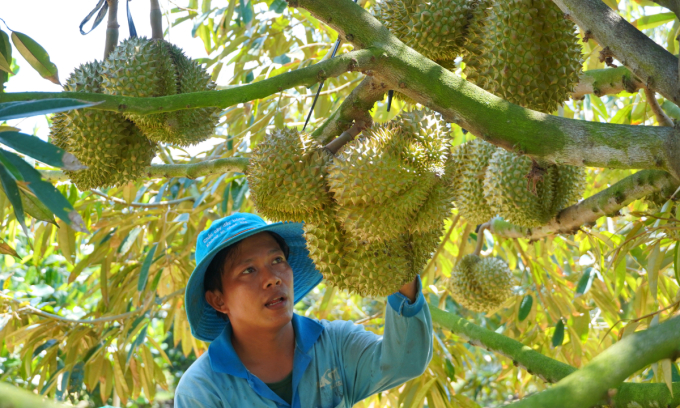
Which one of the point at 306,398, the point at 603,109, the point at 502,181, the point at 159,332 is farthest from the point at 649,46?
the point at 159,332

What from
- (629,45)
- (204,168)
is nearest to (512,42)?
(629,45)

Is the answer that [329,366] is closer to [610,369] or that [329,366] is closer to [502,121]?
[502,121]

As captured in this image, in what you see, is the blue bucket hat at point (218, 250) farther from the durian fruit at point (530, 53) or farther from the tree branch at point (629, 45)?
the tree branch at point (629, 45)

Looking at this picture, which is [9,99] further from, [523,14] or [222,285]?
[222,285]

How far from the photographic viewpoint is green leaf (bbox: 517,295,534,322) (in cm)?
277

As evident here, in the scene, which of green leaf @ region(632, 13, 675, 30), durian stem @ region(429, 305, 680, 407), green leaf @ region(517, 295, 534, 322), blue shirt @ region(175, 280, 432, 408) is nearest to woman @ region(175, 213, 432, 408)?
blue shirt @ region(175, 280, 432, 408)

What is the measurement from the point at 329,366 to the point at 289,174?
1079 millimetres

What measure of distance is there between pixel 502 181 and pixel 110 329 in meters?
2.28

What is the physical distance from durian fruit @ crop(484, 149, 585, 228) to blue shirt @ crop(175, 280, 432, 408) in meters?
0.40

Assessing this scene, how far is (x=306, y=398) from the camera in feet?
6.27

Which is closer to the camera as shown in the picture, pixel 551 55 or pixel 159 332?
pixel 551 55

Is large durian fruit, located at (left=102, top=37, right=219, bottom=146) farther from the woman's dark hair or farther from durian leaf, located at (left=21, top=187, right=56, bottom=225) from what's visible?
the woman's dark hair

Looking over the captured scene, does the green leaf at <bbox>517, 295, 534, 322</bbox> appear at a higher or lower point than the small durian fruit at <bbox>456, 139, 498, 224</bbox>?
lower

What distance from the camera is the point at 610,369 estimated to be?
0.53 m
